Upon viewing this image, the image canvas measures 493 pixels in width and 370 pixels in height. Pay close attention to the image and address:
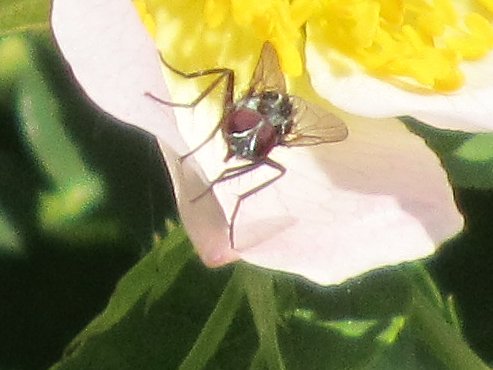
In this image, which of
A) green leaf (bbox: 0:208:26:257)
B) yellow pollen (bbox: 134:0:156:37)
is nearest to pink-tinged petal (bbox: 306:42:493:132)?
yellow pollen (bbox: 134:0:156:37)

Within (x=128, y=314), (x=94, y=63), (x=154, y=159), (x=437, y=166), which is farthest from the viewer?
(x=154, y=159)

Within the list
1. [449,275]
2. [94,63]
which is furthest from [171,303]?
[94,63]

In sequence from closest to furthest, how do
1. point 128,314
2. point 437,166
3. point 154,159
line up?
point 437,166 < point 128,314 < point 154,159

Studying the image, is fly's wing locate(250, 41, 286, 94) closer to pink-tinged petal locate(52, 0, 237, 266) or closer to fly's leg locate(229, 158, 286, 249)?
fly's leg locate(229, 158, 286, 249)

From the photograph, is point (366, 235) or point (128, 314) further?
point (128, 314)

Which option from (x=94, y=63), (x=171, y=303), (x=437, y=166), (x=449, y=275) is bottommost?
(x=449, y=275)

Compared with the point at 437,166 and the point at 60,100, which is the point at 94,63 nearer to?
the point at 437,166
